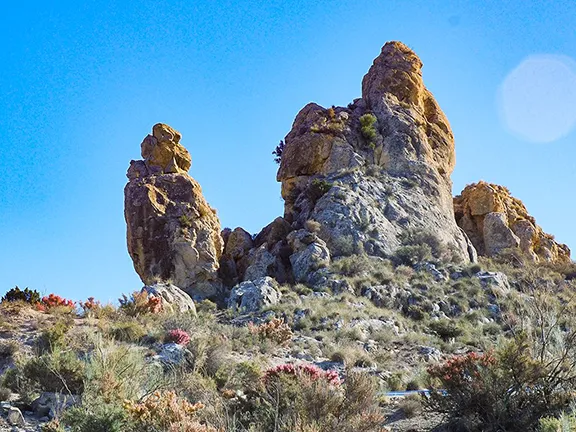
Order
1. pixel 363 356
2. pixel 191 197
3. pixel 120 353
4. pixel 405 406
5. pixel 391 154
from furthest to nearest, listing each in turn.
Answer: pixel 391 154 → pixel 191 197 → pixel 363 356 → pixel 405 406 → pixel 120 353

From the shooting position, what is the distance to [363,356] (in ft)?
45.6

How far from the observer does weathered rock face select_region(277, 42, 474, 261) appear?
2680 centimetres

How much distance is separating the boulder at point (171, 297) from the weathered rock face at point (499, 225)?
2045cm

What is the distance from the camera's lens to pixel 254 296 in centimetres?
1931

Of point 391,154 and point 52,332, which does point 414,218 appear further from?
point 52,332

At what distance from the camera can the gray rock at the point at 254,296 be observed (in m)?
18.9

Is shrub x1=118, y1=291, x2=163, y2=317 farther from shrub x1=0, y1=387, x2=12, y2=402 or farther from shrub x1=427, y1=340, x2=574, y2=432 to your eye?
shrub x1=427, y1=340, x2=574, y2=432

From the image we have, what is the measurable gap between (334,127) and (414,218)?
24.1 ft

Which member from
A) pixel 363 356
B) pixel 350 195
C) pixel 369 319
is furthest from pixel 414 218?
pixel 363 356

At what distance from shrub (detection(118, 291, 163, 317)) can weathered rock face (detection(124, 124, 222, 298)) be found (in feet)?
29.1

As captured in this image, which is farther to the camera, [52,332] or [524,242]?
[524,242]

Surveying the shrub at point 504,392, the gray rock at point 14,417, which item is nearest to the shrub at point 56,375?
the gray rock at point 14,417

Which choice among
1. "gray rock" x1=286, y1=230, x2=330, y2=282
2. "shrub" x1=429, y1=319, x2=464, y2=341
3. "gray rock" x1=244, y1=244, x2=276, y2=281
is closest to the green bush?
"gray rock" x1=286, y1=230, x2=330, y2=282

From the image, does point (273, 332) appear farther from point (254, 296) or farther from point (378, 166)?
point (378, 166)
